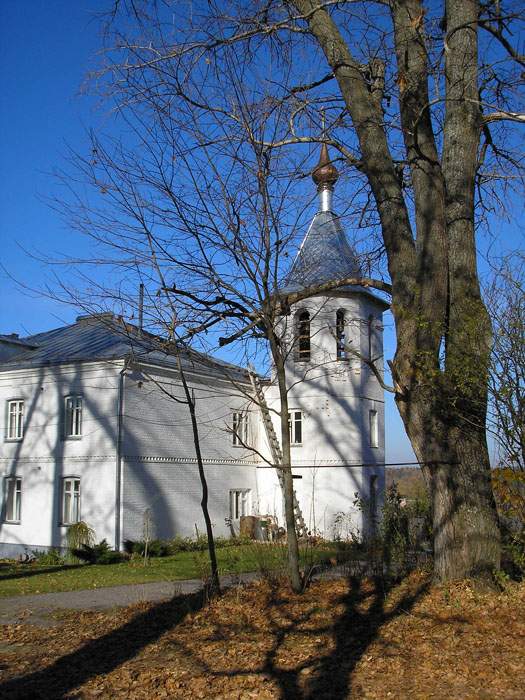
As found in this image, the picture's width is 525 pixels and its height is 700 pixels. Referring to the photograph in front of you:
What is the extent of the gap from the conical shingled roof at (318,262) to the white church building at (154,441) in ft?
5.88

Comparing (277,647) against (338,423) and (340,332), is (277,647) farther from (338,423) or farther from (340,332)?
(338,423)

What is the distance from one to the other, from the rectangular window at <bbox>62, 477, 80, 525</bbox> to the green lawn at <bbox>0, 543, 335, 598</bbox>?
7.34ft

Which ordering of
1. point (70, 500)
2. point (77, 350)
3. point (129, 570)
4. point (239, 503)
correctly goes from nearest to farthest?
1. point (129, 570)
2. point (70, 500)
3. point (77, 350)
4. point (239, 503)

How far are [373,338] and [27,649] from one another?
21224mm

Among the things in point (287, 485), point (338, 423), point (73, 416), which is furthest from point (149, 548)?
point (287, 485)

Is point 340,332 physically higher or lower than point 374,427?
higher

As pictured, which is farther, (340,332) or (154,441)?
(154,441)

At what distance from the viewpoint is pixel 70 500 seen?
78.2 feet

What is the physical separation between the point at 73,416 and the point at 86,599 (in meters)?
13.3

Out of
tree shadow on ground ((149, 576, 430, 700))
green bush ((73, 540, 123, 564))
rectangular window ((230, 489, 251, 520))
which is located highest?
rectangular window ((230, 489, 251, 520))

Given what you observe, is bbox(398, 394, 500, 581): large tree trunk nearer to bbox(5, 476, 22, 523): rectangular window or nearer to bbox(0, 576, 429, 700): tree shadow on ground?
bbox(0, 576, 429, 700): tree shadow on ground

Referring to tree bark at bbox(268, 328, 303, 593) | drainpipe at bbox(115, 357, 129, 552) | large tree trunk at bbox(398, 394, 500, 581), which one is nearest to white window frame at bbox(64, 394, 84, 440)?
drainpipe at bbox(115, 357, 129, 552)

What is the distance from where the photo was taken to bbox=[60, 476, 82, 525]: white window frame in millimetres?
23562

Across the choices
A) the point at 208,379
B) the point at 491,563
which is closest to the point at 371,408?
the point at 208,379
